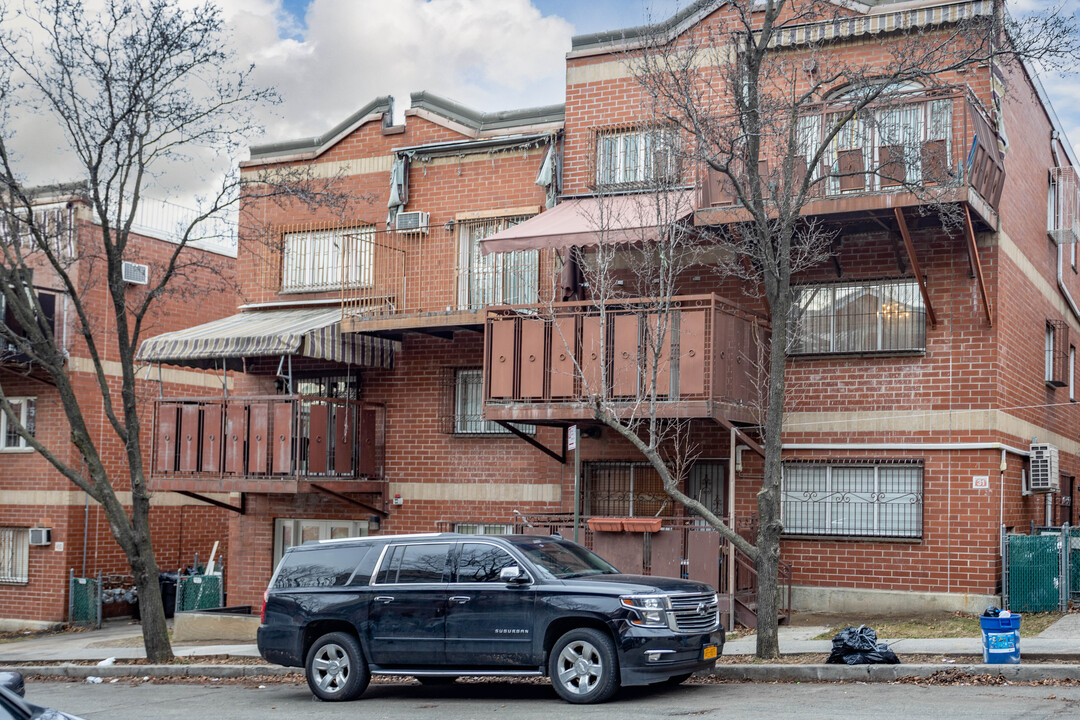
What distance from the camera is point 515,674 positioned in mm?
11984

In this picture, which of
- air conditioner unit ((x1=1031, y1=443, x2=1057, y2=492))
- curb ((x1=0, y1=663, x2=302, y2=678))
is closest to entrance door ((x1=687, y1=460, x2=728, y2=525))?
air conditioner unit ((x1=1031, y1=443, x2=1057, y2=492))

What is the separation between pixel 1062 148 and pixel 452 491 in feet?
44.3

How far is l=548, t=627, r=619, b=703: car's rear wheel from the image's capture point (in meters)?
11.4

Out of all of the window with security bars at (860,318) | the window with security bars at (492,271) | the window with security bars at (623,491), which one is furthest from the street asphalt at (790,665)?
the window with security bars at (492,271)

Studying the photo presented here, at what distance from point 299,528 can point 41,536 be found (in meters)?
7.71

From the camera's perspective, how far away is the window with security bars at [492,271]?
20266 mm

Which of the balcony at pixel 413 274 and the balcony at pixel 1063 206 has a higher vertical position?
the balcony at pixel 1063 206

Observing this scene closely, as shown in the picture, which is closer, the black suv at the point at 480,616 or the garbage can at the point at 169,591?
the black suv at the point at 480,616

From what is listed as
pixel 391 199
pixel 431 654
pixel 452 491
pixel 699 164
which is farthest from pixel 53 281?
pixel 431 654

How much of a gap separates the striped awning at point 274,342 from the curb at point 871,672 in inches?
366

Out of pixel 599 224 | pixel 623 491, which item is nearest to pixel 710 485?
pixel 623 491

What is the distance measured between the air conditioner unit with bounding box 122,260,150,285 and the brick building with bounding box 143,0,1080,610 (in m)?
5.73

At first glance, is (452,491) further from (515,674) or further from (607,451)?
(515,674)

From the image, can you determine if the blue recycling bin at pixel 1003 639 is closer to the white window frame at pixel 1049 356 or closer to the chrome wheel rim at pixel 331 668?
the chrome wheel rim at pixel 331 668
